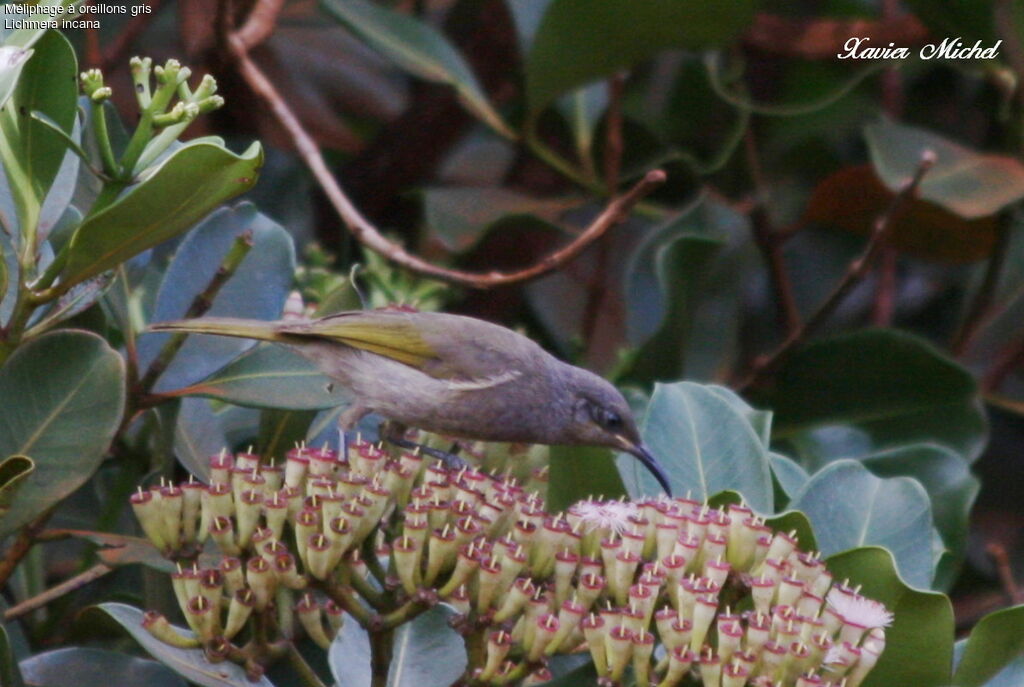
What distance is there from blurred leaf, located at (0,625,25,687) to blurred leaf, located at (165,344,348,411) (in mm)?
552

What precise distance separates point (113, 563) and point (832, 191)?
249cm

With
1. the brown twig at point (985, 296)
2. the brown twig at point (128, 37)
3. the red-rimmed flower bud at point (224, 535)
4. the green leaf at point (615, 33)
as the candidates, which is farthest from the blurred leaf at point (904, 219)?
the red-rimmed flower bud at point (224, 535)

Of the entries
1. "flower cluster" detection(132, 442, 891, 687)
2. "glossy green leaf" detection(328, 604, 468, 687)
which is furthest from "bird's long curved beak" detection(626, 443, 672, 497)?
"glossy green leaf" detection(328, 604, 468, 687)

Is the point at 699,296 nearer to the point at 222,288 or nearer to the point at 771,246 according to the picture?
the point at 771,246

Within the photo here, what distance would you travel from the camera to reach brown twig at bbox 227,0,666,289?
2.44m

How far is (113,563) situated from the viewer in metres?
1.99

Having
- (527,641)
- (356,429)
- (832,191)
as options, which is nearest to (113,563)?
(527,641)

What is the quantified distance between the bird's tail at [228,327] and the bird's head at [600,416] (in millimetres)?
705

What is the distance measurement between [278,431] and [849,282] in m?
1.45

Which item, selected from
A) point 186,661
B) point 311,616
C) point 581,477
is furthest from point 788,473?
point 186,661

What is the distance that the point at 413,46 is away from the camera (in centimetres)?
372

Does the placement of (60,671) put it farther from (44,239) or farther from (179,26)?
(179,26)

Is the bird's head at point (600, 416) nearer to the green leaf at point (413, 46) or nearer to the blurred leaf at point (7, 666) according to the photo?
the green leaf at point (413, 46)

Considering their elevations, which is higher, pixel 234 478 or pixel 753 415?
pixel 234 478
